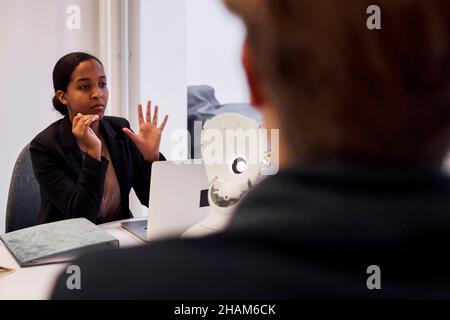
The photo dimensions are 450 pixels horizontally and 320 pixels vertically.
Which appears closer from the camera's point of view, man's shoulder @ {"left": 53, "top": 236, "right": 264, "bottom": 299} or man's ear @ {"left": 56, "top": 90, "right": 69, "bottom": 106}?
man's shoulder @ {"left": 53, "top": 236, "right": 264, "bottom": 299}

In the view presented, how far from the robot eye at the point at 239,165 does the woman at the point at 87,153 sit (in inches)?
17.6

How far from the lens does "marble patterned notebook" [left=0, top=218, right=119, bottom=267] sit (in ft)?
2.68

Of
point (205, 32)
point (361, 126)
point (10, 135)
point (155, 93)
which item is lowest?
point (361, 126)

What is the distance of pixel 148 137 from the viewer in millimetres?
1367

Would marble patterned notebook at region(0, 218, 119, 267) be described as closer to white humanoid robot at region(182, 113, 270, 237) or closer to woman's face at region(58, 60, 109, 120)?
white humanoid robot at region(182, 113, 270, 237)

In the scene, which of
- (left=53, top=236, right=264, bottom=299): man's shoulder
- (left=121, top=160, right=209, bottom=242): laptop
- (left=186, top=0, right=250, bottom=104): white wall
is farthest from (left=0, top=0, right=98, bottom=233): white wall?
(left=53, top=236, right=264, bottom=299): man's shoulder

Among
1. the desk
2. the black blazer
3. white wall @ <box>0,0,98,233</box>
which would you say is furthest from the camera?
white wall @ <box>0,0,98,233</box>

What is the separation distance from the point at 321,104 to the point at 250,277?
4.1 inches

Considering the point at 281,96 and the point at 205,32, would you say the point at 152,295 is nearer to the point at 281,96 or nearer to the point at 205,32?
the point at 281,96

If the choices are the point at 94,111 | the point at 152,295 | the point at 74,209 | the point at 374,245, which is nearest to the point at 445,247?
the point at 374,245

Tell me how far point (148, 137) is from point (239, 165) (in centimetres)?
58

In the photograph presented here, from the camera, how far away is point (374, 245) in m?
0.26

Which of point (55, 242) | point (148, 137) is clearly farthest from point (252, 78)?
point (148, 137)

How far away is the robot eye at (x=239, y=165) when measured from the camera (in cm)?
85
